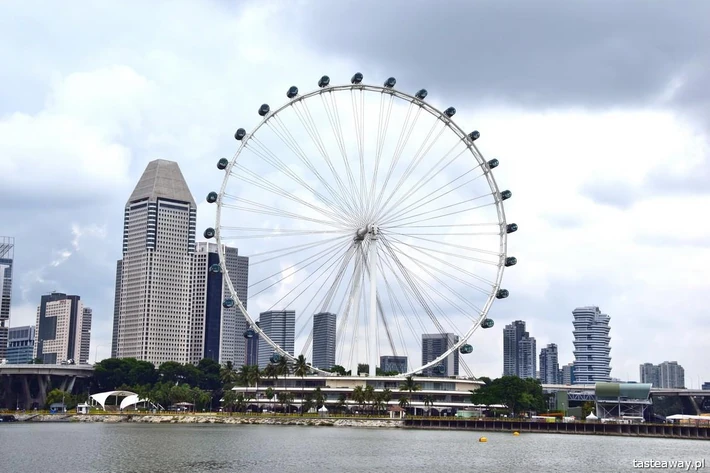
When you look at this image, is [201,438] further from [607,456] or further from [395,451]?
[607,456]

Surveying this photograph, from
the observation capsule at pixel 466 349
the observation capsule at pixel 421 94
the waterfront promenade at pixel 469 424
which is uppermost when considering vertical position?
the observation capsule at pixel 421 94

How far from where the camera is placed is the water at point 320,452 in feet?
311

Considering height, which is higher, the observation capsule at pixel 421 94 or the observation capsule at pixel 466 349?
the observation capsule at pixel 421 94

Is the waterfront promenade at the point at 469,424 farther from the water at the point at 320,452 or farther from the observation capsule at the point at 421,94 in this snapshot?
the observation capsule at the point at 421,94

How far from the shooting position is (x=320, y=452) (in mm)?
110438

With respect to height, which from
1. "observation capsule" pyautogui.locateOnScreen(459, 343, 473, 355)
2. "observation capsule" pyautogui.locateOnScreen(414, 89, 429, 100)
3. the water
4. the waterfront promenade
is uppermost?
"observation capsule" pyautogui.locateOnScreen(414, 89, 429, 100)

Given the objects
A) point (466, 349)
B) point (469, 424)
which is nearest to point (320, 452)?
point (466, 349)

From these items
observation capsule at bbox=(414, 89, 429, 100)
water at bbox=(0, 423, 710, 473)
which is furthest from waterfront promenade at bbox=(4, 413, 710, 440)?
observation capsule at bbox=(414, 89, 429, 100)

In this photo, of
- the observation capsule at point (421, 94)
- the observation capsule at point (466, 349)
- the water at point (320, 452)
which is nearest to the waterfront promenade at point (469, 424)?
the water at point (320, 452)

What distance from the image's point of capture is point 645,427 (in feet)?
544

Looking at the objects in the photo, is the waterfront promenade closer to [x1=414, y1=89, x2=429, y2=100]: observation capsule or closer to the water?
the water

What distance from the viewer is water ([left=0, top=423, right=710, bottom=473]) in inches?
3735

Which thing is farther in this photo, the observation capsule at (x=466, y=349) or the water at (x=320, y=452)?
the observation capsule at (x=466, y=349)

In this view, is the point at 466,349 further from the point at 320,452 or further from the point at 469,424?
the point at 320,452
